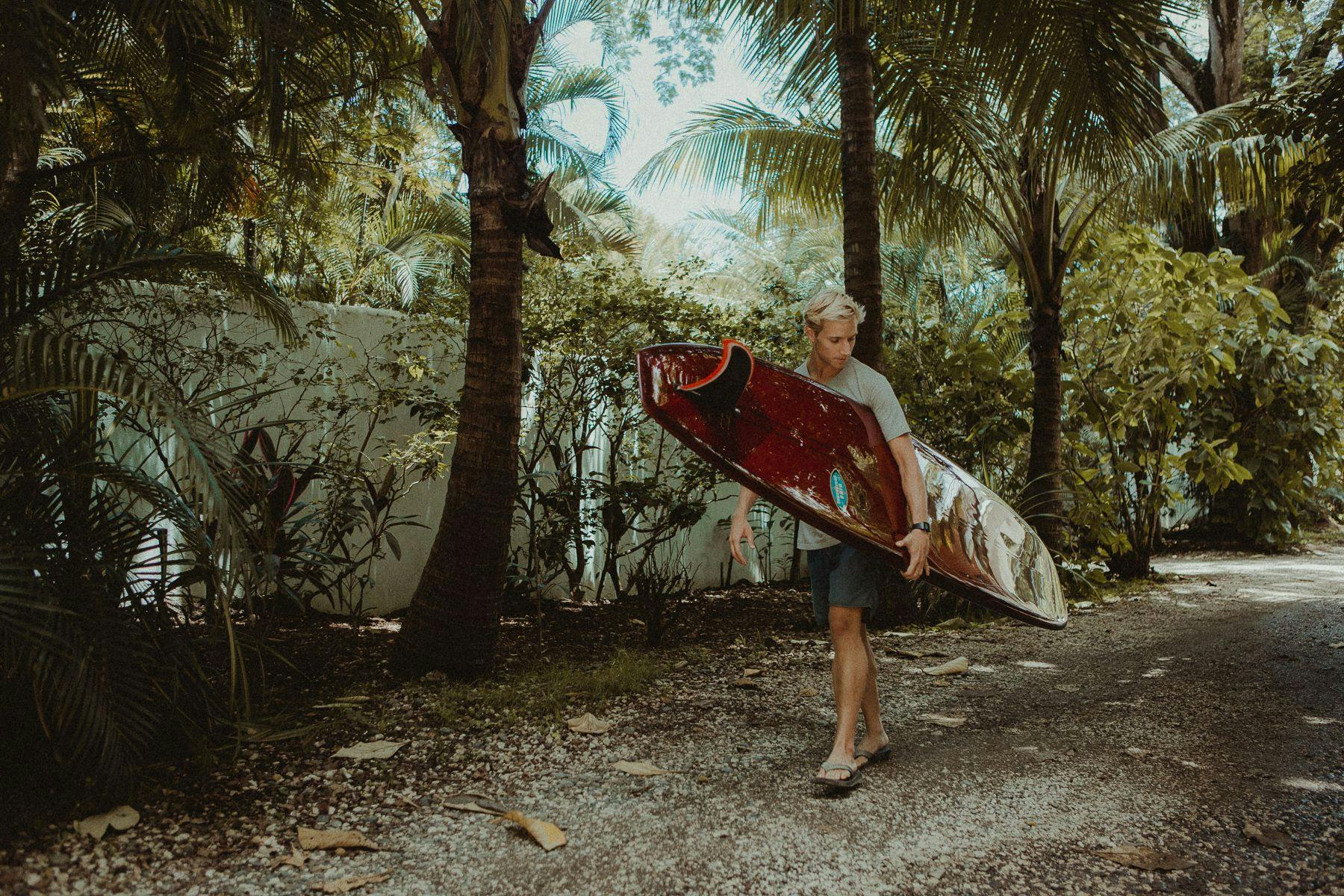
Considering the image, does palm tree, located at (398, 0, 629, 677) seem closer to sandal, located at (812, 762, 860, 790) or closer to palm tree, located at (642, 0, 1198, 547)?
sandal, located at (812, 762, 860, 790)

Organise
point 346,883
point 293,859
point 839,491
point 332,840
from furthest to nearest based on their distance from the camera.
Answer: point 839,491, point 332,840, point 293,859, point 346,883

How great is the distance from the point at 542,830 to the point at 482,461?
198 cm

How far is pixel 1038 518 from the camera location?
7.12 metres

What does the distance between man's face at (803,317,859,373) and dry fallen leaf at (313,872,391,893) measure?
84.5 inches

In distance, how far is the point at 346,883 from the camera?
238 cm

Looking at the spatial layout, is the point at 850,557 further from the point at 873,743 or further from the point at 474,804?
the point at 474,804

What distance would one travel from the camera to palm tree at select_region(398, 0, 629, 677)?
4.20 m

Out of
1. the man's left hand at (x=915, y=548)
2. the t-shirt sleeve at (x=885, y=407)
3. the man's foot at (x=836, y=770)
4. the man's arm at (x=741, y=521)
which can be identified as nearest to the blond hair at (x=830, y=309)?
the t-shirt sleeve at (x=885, y=407)

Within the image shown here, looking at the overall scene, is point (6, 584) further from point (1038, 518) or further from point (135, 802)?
point (1038, 518)

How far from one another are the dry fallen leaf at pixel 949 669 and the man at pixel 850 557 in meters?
1.54

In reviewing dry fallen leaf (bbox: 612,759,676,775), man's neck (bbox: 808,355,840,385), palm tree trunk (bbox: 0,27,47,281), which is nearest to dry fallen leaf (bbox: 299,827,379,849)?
dry fallen leaf (bbox: 612,759,676,775)

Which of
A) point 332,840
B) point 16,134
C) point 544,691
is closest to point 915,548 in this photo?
point 544,691

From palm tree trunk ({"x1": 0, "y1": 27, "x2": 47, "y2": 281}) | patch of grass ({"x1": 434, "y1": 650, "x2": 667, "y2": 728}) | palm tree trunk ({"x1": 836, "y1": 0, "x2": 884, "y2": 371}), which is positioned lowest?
patch of grass ({"x1": 434, "y1": 650, "x2": 667, "y2": 728})

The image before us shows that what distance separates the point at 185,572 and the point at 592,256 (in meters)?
3.88
